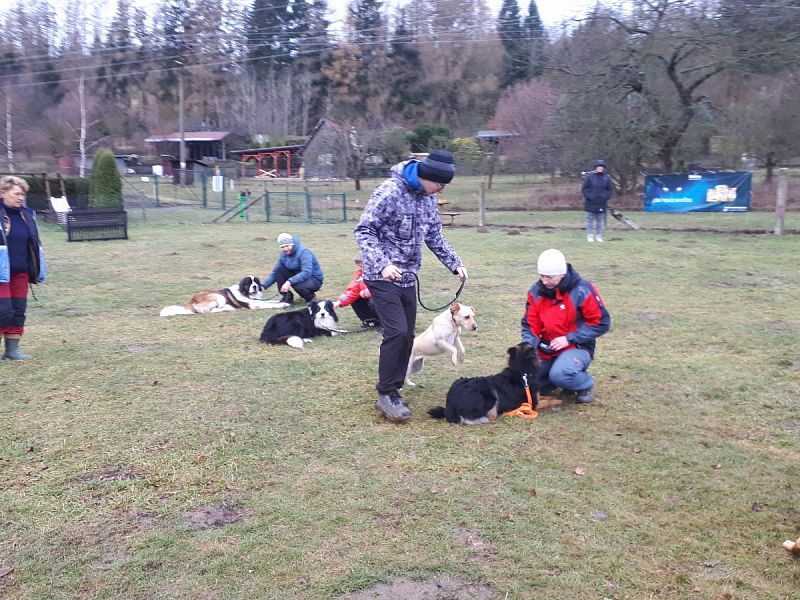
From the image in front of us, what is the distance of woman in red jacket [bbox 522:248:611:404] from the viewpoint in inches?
212

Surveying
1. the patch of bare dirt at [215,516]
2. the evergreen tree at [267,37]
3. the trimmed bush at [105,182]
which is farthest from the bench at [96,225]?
the evergreen tree at [267,37]

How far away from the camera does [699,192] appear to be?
22781 mm

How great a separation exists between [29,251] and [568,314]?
5138 millimetres

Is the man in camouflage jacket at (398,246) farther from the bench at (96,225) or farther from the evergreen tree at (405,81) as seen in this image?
the evergreen tree at (405,81)

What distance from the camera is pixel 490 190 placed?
36156mm

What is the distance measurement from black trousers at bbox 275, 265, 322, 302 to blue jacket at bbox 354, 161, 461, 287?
4.97 metres

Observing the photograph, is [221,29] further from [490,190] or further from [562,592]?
[562,592]

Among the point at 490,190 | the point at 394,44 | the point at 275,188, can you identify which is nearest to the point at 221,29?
the point at 394,44

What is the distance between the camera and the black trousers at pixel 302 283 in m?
9.99

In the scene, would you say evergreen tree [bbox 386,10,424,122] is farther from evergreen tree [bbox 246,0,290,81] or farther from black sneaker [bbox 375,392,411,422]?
black sneaker [bbox 375,392,411,422]

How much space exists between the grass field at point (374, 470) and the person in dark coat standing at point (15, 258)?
0.39m

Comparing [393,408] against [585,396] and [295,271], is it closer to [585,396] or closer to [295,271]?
[585,396]

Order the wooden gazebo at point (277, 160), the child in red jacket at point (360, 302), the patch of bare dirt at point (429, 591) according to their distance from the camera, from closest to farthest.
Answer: the patch of bare dirt at point (429, 591) < the child in red jacket at point (360, 302) < the wooden gazebo at point (277, 160)

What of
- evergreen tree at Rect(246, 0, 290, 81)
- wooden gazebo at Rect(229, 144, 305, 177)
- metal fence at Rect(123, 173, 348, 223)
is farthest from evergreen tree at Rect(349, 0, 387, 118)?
metal fence at Rect(123, 173, 348, 223)
